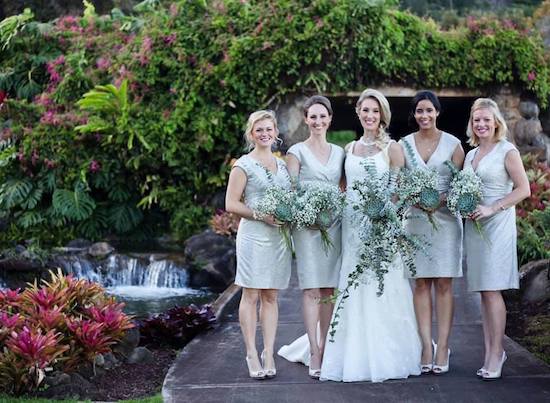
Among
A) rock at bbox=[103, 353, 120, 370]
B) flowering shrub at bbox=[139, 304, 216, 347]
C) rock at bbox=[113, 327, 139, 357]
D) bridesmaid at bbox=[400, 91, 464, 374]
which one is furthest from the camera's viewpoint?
flowering shrub at bbox=[139, 304, 216, 347]

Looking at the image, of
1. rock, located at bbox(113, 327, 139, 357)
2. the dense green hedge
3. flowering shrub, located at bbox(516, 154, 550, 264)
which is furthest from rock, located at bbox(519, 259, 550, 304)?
the dense green hedge

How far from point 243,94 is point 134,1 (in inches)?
409

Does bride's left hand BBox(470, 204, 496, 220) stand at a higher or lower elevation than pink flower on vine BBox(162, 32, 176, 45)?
lower

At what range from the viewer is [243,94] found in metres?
13.2

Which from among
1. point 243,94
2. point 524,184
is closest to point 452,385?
point 524,184

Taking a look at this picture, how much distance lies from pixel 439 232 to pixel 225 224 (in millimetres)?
6892

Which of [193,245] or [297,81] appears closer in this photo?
[193,245]

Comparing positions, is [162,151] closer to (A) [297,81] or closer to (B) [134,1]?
(A) [297,81]

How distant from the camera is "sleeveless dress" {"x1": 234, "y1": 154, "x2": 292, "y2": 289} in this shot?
18.0 ft

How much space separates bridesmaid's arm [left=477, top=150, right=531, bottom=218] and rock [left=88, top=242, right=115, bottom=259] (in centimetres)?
770

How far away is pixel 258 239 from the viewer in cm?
551

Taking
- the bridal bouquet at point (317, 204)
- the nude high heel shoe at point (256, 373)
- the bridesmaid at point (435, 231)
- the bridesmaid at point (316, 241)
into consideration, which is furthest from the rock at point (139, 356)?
the bridesmaid at point (435, 231)

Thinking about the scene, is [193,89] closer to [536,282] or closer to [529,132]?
[529,132]

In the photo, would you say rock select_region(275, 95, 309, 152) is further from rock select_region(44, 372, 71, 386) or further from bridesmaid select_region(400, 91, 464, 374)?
rock select_region(44, 372, 71, 386)
